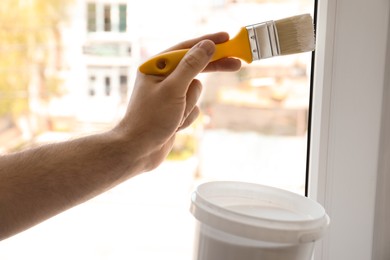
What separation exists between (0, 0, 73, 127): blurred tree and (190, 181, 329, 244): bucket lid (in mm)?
533

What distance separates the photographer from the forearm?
712mm

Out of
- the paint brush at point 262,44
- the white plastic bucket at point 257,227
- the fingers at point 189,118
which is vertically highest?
the paint brush at point 262,44

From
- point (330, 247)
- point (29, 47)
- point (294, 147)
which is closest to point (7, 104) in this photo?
point (29, 47)

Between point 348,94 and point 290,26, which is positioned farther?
point 348,94

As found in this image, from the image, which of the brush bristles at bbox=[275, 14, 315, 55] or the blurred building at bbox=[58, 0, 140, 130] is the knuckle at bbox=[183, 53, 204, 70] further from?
the blurred building at bbox=[58, 0, 140, 130]

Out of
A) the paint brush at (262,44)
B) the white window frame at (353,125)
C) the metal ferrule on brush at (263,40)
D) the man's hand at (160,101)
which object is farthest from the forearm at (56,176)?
the white window frame at (353,125)

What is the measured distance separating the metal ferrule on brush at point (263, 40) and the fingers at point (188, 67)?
0.07 meters

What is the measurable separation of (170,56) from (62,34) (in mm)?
391

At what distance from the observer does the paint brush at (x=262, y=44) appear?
72cm

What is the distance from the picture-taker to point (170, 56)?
2.44ft

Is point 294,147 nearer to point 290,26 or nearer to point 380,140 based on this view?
point 380,140

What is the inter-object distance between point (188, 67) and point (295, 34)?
0.53 ft

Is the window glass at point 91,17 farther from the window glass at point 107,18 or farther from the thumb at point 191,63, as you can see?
the thumb at point 191,63

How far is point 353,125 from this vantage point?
836 mm
